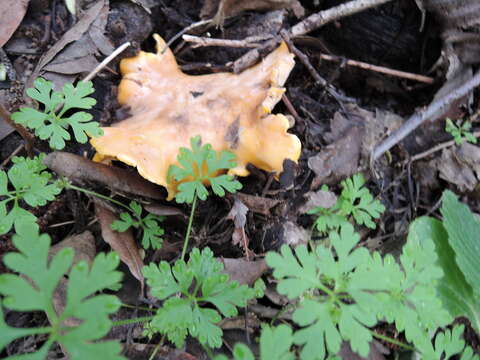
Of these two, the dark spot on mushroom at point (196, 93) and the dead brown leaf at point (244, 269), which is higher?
the dark spot on mushroom at point (196, 93)

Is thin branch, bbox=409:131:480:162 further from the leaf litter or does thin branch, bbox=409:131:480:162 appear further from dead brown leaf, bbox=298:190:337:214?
dead brown leaf, bbox=298:190:337:214

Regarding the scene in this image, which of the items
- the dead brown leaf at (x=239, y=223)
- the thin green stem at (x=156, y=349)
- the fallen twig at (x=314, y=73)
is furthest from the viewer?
the fallen twig at (x=314, y=73)

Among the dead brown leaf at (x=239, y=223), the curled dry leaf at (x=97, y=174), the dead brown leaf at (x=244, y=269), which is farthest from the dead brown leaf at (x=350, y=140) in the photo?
the curled dry leaf at (x=97, y=174)

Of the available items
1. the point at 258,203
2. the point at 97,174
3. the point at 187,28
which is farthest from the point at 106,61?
the point at 258,203

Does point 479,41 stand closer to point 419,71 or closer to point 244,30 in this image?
point 419,71

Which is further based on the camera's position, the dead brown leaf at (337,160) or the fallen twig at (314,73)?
the fallen twig at (314,73)

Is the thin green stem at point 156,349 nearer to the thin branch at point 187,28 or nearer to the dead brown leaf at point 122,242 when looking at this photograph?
the dead brown leaf at point 122,242

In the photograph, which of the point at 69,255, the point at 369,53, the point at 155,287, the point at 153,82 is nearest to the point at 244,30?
the point at 153,82
